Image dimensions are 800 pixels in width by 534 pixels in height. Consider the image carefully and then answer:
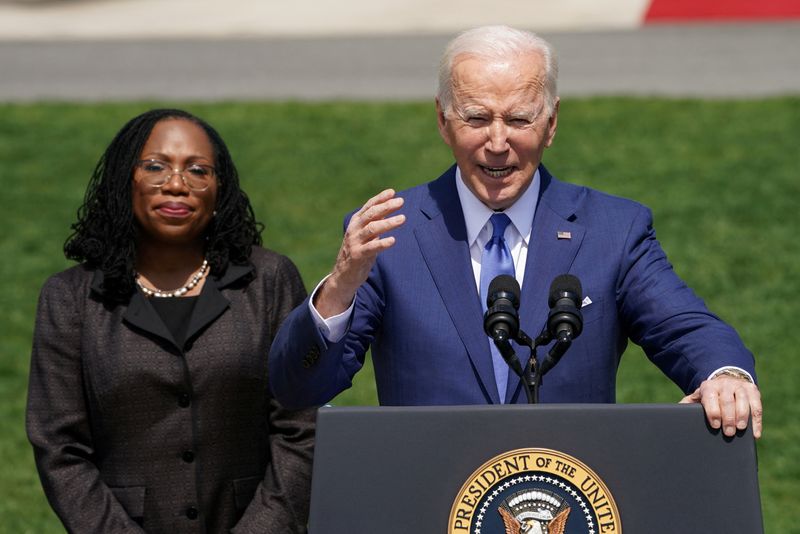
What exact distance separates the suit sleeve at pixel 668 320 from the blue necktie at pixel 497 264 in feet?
0.89

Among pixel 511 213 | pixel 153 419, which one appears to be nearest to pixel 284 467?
pixel 153 419

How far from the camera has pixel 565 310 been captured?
3.04 metres

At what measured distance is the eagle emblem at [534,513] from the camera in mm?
2926

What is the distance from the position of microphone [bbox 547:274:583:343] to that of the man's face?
1.44 ft

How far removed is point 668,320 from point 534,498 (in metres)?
0.67

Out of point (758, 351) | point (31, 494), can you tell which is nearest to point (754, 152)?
point (758, 351)

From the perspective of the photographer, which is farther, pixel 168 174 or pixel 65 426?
pixel 168 174

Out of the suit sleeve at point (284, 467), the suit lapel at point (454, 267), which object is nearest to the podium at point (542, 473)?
the suit lapel at point (454, 267)

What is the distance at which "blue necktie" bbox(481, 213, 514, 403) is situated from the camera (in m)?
3.49

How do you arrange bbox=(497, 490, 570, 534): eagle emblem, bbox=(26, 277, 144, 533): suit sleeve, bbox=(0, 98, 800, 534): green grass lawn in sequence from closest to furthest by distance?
bbox=(497, 490, 570, 534): eagle emblem < bbox=(26, 277, 144, 533): suit sleeve < bbox=(0, 98, 800, 534): green grass lawn

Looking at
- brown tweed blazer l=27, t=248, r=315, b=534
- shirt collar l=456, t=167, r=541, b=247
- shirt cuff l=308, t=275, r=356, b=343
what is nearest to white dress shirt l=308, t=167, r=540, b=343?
shirt collar l=456, t=167, r=541, b=247

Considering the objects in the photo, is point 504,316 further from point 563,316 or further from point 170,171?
point 170,171

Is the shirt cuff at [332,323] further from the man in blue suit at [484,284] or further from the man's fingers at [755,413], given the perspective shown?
Result: the man's fingers at [755,413]

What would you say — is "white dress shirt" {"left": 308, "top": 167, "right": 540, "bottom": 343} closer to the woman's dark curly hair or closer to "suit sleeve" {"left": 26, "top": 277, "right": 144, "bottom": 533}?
the woman's dark curly hair
